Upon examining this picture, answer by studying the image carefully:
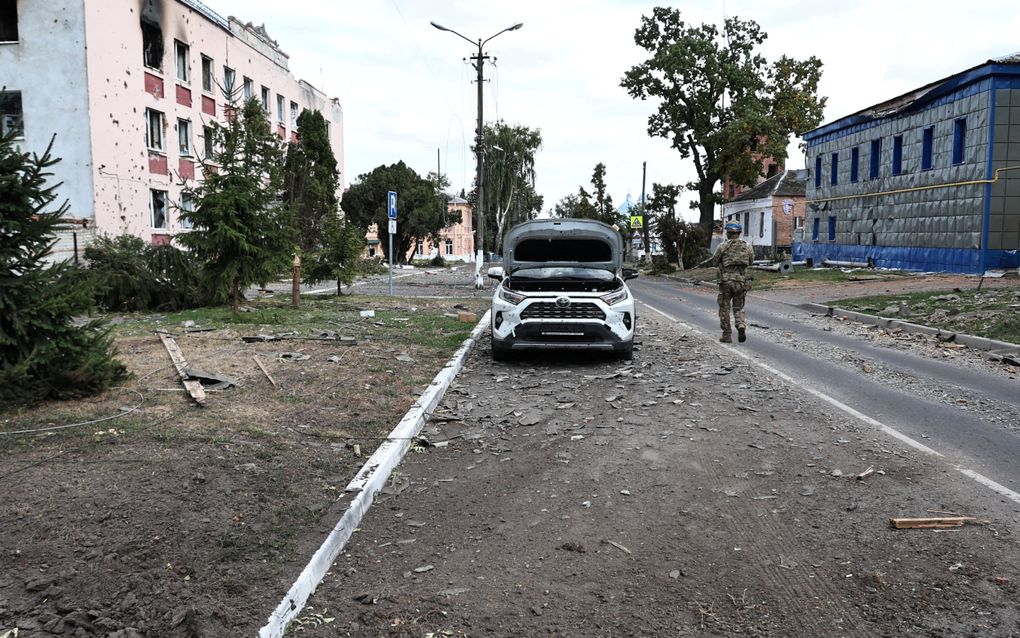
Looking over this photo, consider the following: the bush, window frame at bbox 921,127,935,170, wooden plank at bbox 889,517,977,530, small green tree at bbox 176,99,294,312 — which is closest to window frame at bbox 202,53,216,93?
the bush

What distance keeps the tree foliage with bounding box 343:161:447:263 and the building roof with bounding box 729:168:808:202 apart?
24.0 metres

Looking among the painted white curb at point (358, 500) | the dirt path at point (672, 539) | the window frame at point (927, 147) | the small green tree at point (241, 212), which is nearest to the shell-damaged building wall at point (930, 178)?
the window frame at point (927, 147)

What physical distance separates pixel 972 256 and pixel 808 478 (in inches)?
969

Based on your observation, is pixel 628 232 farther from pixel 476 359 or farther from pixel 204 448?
pixel 204 448

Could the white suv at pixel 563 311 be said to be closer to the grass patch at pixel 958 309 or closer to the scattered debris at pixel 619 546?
the scattered debris at pixel 619 546

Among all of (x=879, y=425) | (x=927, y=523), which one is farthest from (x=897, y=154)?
(x=927, y=523)

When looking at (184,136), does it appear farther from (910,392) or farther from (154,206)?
(910,392)

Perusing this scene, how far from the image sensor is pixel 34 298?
271 inches

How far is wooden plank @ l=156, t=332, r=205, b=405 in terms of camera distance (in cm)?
760

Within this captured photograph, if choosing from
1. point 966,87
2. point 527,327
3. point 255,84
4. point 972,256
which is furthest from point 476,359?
point 255,84

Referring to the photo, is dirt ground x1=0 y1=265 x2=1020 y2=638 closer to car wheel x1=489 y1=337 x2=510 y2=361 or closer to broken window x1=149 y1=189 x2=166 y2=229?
car wheel x1=489 y1=337 x2=510 y2=361

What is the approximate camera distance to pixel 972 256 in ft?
84.2

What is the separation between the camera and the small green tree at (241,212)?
14492 mm

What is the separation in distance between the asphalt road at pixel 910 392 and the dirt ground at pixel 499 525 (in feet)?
1.68
